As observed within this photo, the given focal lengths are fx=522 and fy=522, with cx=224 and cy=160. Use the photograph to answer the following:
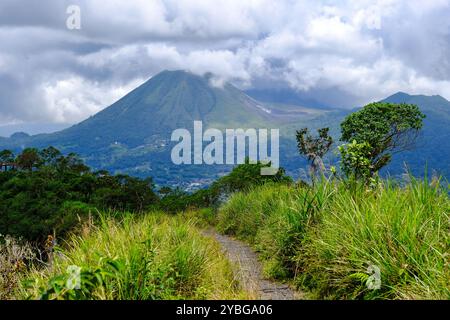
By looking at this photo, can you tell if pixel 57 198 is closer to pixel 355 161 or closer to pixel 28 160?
pixel 28 160

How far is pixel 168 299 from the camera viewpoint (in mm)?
5211

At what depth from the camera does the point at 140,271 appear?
530 cm

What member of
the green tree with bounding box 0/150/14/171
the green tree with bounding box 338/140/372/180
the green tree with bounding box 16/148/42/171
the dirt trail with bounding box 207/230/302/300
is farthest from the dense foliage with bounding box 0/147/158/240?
the green tree with bounding box 338/140/372/180

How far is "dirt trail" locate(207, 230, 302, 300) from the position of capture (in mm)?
6388

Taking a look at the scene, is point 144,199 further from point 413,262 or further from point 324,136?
point 413,262

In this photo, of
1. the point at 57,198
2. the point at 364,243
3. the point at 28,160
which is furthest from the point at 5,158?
the point at 364,243

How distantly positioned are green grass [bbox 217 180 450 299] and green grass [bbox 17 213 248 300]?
1.09 metres

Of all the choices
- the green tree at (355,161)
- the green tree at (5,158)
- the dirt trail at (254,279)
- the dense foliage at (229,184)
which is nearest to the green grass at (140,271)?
the dirt trail at (254,279)

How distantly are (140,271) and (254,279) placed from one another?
99.3 inches

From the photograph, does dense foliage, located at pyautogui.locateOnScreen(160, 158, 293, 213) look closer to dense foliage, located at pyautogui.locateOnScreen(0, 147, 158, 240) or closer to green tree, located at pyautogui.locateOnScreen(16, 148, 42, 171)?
dense foliage, located at pyautogui.locateOnScreen(0, 147, 158, 240)

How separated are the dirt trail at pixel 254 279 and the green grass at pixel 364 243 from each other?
0.22 metres

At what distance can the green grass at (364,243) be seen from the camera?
5.30 meters
